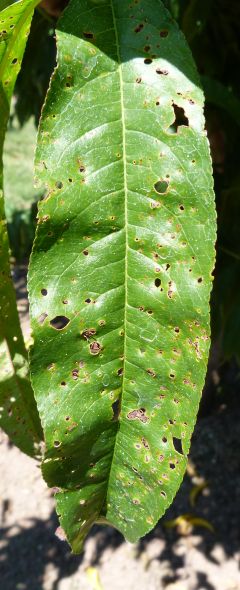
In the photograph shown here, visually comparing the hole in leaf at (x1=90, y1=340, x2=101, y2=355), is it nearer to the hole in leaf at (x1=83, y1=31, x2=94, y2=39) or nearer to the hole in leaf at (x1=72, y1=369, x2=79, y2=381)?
the hole in leaf at (x1=72, y1=369, x2=79, y2=381)

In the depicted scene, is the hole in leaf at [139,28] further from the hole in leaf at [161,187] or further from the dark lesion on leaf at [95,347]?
the dark lesion on leaf at [95,347]

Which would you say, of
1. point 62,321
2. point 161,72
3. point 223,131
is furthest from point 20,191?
point 161,72

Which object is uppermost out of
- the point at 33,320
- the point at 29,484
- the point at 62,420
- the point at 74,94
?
the point at 74,94

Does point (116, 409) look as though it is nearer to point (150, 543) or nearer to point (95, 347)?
point (95, 347)

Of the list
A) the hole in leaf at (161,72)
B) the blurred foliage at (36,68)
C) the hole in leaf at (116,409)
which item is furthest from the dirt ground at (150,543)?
the hole in leaf at (161,72)

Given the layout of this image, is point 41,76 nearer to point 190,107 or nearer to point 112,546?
point 190,107

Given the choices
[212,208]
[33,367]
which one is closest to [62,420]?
[33,367]
